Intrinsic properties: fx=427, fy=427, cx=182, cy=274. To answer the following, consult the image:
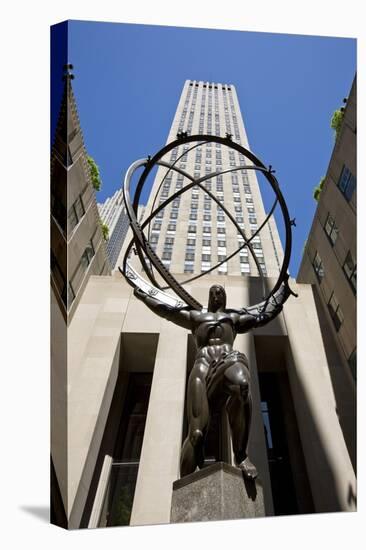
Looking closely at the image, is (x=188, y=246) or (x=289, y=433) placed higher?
(x=188, y=246)

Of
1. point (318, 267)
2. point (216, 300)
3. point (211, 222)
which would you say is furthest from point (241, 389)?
point (211, 222)

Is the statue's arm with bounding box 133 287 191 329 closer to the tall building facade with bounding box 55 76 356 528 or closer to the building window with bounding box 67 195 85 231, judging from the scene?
the tall building facade with bounding box 55 76 356 528

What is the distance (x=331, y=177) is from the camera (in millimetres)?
14039

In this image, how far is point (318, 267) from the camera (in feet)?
47.9

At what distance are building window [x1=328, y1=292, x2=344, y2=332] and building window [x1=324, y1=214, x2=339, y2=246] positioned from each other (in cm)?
186

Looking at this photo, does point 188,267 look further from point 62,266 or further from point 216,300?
point 216,300

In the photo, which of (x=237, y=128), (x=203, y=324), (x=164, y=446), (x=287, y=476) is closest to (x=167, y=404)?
(x=164, y=446)

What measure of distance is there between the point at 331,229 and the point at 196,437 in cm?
1053

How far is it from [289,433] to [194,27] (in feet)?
31.9

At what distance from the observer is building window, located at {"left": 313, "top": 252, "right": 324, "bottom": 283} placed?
563 inches

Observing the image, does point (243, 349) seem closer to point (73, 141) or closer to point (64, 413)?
point (64, 413)

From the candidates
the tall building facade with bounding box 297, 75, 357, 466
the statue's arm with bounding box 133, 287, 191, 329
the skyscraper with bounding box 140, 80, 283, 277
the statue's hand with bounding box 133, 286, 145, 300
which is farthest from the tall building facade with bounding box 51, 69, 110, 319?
the skyscraper with bounding box 140, 80, 283, 277

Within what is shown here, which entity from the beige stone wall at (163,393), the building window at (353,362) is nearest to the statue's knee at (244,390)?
the beige stone wall at (163,393)

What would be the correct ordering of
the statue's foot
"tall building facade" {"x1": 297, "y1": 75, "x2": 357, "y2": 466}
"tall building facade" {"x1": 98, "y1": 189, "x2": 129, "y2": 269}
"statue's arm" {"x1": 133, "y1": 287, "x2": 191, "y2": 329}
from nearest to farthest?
the statue's foot → "statue's arm" {"x1": 133, "y1": 287, "x2": 191, "y2": 329} → "tall building facade" {"x1": 297, "y1": 75, "x2": 357, "y2": 466} → "tall building facade" {"x1": 98, "y1": 189, "x2": 129, "y2": 269}
